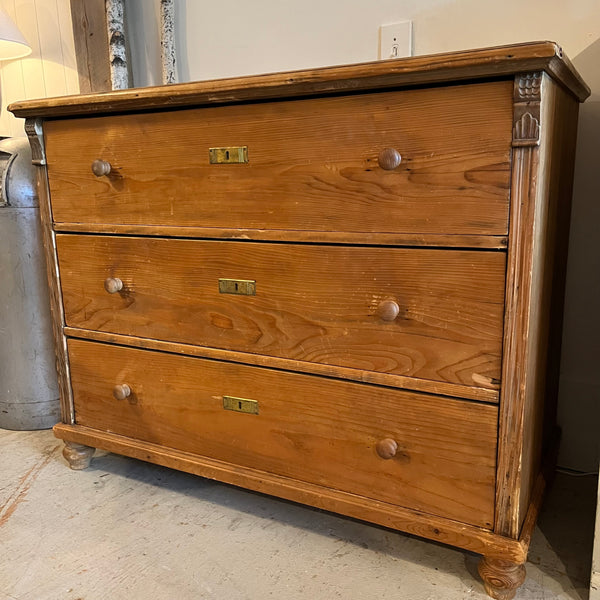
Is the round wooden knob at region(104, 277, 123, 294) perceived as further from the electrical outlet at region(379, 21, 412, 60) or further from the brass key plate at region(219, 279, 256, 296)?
the electrical outlet at region(379, 21, 412, 60)

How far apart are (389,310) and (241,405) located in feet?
1.34

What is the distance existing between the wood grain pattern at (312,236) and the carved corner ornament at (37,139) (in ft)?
0.56

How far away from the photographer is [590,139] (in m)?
1.37

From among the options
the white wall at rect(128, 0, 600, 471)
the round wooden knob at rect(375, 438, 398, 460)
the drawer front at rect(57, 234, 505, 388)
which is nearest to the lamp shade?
the white wall at rect(128, 0, 600, 471)

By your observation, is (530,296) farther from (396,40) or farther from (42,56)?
(42,56)

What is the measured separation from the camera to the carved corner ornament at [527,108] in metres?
0.87

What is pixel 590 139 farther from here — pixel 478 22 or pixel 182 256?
pixel 182 256

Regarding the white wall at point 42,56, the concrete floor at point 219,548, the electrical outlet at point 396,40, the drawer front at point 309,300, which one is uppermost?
the white wall at point 42,56

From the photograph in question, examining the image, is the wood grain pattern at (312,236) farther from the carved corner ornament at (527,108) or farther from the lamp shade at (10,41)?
the lamp shade at (10,41)

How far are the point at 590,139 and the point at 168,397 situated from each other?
1.15 m

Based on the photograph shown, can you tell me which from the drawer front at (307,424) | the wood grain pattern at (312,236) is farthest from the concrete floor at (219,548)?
the wood grain pattern at (312,236)

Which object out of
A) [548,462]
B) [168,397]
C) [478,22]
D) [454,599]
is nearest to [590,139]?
[478,22]

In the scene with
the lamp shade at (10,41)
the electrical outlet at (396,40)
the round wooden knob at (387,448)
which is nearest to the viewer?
the round wooden knob at (387,448)

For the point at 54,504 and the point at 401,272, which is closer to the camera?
the point at 401,272
